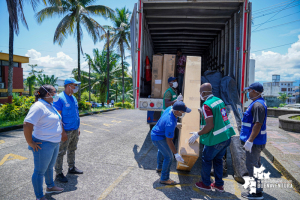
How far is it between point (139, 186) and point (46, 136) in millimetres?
1671

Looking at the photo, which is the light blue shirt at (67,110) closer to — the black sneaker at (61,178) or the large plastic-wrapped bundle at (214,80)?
the black sneaker at (61,178)

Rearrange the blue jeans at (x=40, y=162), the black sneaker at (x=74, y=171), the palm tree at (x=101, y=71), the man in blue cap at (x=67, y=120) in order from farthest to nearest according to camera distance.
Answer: the palm tree at (x=101, y=71) < the black sneaker at (x=74, y=171) < the man in blue cap at (x=67, y=120) < the blue jeans at (x=40, y=162)

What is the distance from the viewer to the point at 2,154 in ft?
15.5

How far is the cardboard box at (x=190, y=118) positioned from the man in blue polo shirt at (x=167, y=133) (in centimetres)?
29

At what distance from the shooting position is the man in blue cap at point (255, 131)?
9.94ft

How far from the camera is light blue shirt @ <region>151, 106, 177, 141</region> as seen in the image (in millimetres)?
3117

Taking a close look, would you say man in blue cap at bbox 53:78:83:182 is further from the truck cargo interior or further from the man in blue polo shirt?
the truck cargo interior

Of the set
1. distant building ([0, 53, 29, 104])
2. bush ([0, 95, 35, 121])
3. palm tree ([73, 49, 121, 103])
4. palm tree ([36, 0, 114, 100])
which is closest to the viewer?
bush ([0, 95, 35, 121])

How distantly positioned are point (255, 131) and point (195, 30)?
535cm

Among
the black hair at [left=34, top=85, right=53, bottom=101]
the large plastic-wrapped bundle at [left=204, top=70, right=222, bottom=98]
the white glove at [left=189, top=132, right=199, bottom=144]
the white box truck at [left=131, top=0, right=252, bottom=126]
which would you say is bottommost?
the white glove at [left=189, top=132, right=199, bottom=144]

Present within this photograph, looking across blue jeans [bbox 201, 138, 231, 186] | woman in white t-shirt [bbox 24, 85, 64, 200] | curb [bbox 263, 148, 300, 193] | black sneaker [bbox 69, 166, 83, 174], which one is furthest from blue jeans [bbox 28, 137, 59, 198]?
curb [bbox 263, 148, 300, 193]

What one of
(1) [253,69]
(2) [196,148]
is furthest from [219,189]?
(1) [253,69]

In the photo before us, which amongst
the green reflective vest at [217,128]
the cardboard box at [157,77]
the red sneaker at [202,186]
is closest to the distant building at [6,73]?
the cardboard box at [157,77]

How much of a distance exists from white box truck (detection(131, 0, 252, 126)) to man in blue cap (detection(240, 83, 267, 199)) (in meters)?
1.88
